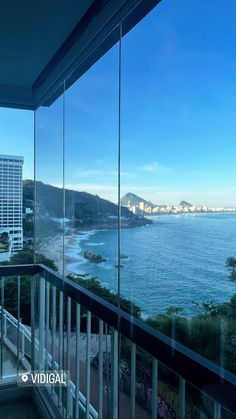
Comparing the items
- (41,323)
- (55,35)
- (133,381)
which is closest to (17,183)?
(41,323)

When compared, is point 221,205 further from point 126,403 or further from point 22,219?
point 22,219

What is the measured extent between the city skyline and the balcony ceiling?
4.5 inches

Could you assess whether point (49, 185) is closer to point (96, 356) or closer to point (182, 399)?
point (96, 356)

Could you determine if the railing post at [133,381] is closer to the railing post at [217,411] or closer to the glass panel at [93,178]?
the glass panel at [93,178]

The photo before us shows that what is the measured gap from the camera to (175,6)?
1192 millimetres

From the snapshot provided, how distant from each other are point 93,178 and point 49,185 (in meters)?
0.90

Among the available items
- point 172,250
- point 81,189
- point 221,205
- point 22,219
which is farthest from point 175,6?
point 22,219

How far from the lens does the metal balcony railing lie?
3.03ft

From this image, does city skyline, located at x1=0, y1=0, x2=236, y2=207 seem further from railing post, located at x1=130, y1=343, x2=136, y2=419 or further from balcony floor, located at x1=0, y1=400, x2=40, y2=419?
balcony floor, located at x1=0, y1=400, x2=40, y2=419

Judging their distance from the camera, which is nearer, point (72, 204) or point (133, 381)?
point (133, 381)

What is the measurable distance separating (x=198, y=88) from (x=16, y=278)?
93.8 inches

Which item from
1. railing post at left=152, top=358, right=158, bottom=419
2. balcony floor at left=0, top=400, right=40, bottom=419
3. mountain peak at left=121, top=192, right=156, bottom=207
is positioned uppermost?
mountain peak at left=121, top=192, right=156, bottom=207

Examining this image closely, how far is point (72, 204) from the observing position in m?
2.14

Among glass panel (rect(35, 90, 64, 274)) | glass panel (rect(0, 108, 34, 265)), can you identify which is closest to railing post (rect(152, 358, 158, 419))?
glass panel (rect(35, 90, 64, 274))
